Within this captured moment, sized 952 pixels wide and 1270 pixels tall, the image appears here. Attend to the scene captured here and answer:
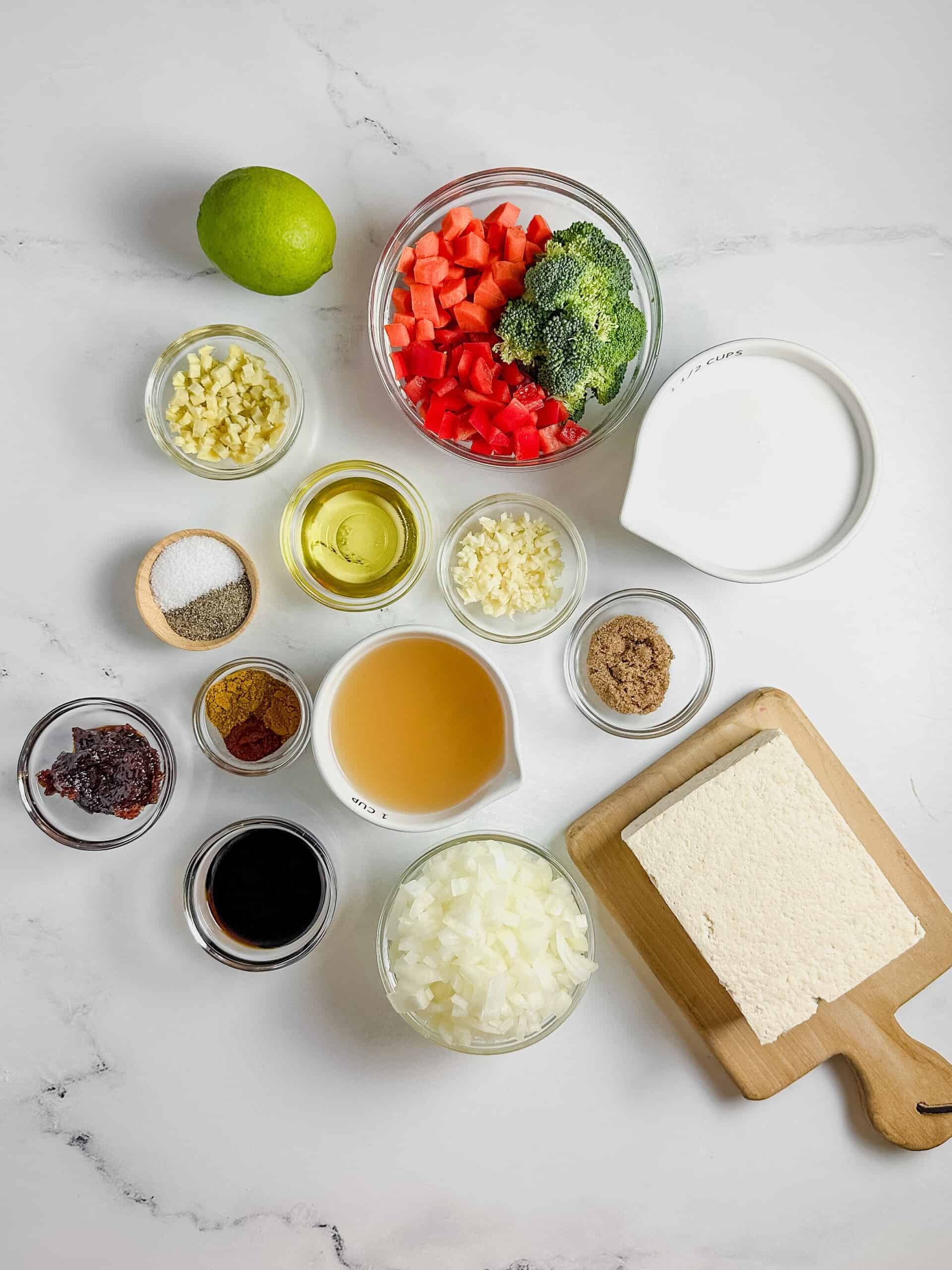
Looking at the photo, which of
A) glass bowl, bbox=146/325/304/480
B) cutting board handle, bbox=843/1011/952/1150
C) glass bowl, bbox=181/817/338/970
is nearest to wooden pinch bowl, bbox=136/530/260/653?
glass bowl, bbox=146/325/304/480

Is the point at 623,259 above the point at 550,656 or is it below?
above

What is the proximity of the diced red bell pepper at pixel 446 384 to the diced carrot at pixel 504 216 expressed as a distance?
228 mm

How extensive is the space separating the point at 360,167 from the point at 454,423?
60cm

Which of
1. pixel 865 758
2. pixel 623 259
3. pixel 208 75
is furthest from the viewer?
pixel 865 758

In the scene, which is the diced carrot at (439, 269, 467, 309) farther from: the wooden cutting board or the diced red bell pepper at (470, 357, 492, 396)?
the wooden cutting board

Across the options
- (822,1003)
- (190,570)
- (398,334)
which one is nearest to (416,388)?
(398,334)

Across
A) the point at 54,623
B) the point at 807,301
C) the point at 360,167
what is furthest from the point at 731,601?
the point at 54,623

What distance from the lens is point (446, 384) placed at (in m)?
1.52

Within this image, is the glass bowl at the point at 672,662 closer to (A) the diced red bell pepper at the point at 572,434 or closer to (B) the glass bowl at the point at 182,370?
(A) the diced red bell pepper at the point at 572,434

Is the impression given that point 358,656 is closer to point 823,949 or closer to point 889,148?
point 823,949

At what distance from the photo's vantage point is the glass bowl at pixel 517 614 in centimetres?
165

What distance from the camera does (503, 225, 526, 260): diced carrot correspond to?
1.47 m

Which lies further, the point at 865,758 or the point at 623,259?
the point at 865,758

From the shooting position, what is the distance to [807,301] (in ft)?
5.59
